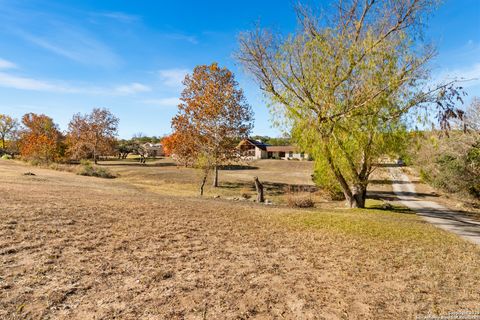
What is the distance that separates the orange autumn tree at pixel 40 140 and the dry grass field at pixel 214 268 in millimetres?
42853

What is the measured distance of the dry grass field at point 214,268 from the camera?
15.3 ft

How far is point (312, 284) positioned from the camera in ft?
18.9

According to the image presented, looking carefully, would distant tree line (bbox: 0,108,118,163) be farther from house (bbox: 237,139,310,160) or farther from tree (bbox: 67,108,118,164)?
house (bbox: 237,139,310,160)

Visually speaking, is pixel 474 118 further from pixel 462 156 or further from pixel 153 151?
pixel 153 151

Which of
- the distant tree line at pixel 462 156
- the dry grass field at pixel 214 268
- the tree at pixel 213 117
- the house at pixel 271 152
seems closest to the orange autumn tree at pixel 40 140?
the tree at pixel 213 117

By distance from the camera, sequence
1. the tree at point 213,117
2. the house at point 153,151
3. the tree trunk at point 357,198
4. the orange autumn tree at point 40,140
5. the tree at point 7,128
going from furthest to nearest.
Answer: the house at point 153,151
the tree at point 7,128
the orange autumn tree at point 40,140
the tree at point 213,117
the tree trunk at point 357,198

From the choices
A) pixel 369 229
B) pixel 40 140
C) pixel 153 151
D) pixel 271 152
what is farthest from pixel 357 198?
pixel 153 151

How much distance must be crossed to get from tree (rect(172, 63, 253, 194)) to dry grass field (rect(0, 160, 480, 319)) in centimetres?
2024

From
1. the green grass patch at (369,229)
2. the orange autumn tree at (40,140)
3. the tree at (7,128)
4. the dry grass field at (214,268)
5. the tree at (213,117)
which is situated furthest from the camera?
the tree at (7,128)

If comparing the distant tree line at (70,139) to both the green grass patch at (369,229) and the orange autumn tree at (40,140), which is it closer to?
the orange autumn tree at (40,140)

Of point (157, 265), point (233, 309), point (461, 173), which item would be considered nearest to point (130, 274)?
point (157, 265)

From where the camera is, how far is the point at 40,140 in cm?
4753

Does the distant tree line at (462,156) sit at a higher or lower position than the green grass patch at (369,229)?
higher

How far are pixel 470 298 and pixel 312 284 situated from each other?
294cm
